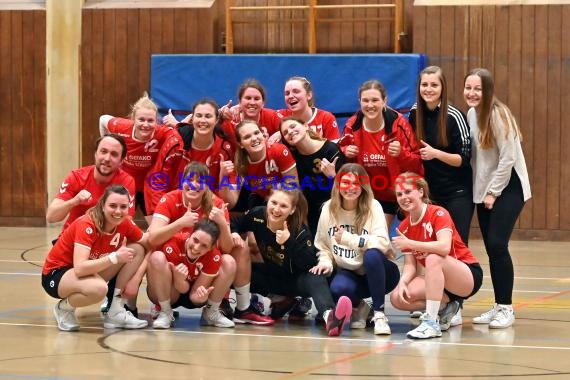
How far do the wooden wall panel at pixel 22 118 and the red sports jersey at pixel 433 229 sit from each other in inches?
331

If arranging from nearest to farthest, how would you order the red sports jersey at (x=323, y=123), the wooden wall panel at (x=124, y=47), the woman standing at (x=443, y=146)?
1. the woman standing at (x=443, y=146)
2. the red sports jersey at (x=323, y=123)
3. the wooden wall panel at (x=124, y=47)

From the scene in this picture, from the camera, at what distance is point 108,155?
6504 mm

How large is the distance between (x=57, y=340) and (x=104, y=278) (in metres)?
0.63

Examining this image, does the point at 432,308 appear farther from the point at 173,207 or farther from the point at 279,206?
the point at 173,207

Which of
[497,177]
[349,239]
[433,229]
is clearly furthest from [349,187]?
[497,177]

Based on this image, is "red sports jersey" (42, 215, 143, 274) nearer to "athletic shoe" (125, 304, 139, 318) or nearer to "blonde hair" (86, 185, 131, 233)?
"blonde hair" (86, 185, 131, 233)

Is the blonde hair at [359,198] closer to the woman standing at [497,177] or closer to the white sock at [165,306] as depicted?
the woman standing at [497,177]

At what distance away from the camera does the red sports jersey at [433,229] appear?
20.6ft

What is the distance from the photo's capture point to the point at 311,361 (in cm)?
531

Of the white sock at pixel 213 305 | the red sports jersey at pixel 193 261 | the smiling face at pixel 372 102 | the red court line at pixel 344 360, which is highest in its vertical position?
the smiling face at pixel 372 102

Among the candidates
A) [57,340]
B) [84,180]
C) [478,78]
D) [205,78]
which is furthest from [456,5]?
[57,340]

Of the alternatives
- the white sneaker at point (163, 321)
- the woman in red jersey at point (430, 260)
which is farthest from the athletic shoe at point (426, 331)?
the white sneaker at point (163, 321)

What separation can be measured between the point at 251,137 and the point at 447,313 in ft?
5.45

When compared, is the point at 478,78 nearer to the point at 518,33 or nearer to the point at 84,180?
the point at 84,180
